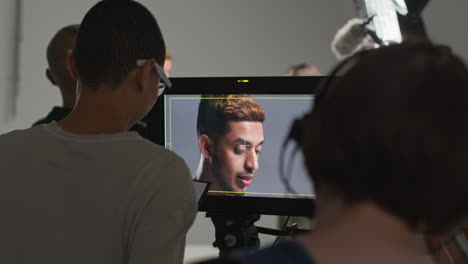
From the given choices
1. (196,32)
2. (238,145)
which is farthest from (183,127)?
(196,32)

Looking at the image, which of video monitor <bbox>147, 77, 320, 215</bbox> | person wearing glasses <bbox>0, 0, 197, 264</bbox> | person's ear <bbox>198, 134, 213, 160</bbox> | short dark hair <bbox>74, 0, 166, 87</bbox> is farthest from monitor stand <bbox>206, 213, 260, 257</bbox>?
short dark hair <bbox>74, 0, 166, 87</bbox>

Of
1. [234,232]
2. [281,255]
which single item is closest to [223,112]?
[234,232]

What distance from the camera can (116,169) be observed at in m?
0.86

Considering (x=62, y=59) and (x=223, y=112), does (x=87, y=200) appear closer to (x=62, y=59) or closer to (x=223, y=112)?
(x=223, y=112)

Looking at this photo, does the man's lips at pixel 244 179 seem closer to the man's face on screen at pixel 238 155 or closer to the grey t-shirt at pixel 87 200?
the man's face on screen at pixel 238 155

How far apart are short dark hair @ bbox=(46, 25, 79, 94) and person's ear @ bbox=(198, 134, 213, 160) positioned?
1.94ft

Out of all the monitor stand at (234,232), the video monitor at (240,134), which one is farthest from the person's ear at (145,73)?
the monitor stand at (234,232)

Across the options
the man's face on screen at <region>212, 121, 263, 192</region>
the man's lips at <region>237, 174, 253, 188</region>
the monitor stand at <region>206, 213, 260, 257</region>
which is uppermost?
the man's face on screen at <region>212, 121, 263, 192</region>

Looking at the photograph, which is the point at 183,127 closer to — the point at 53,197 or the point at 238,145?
the point at 238,145

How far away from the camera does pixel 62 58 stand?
1737 mm

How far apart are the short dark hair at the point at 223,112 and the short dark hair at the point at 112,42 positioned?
1.21 feet

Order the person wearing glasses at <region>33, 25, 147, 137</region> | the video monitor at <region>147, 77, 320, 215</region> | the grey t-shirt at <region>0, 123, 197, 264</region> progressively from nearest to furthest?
the grey t-shirt at <region>0, 123, 197, 264</region>
the video monitor at <region>147, 77, 320, 215</region>
the person wearing glasses at <region>33, 25, 147, 137</region>

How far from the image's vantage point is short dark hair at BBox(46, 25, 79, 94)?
5.68ft

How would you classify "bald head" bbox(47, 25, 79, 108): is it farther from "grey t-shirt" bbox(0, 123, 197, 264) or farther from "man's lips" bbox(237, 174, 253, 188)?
"grey t-shirt" bbox(0, 123, 197, 264)
